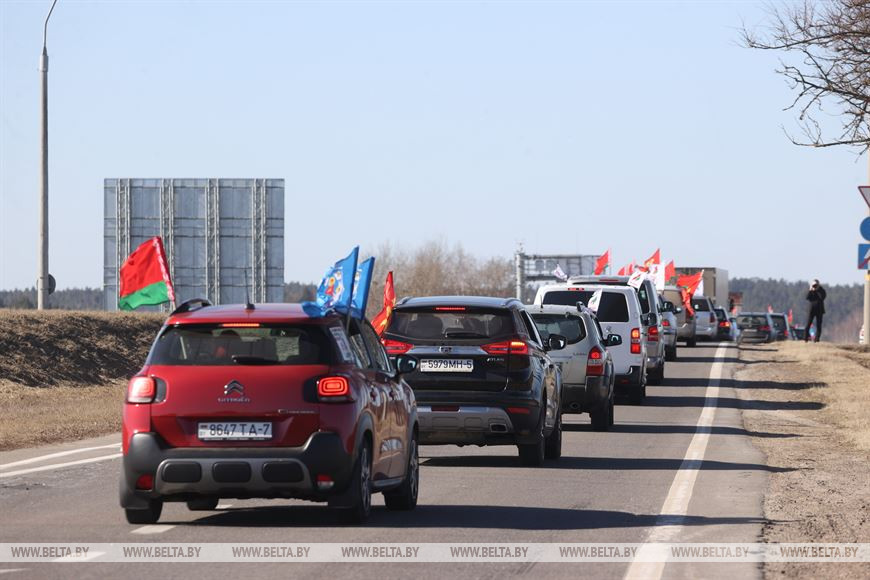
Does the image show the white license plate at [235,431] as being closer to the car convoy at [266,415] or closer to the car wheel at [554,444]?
the car convoy at [266,415]

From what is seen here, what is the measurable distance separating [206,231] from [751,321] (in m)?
25.5

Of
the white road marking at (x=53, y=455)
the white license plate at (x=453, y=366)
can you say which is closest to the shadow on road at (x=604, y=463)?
the white license plate at (x=453, y=366)

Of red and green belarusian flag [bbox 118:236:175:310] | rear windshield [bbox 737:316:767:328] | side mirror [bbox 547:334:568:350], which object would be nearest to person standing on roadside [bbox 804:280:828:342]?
rear windshield [bbox 737:316:767:328]

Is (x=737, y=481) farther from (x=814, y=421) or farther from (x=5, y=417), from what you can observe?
(x=5, y=417)

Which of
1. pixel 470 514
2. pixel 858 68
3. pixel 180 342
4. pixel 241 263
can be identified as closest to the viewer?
pixel 180 342

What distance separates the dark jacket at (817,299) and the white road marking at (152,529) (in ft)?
130

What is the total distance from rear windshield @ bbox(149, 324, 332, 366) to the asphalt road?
1208mm

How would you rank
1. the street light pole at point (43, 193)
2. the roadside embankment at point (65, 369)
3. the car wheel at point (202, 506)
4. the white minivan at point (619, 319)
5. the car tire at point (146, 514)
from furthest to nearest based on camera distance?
the street light pole at point (43, 193)
the white minivan at point (619, 319)
the roadside embankment at point (65, 369)
the car wheel at point (202, 506)
the car tire at point (146, 514)

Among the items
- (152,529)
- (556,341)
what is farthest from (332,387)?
(556,341)

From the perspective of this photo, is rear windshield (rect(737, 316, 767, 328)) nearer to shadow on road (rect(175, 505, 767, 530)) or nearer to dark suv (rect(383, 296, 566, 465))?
dark suv (rect(383, 296, 566, 465))

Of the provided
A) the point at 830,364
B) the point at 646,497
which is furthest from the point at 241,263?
the point at 646,497

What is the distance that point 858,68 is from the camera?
79.6ft

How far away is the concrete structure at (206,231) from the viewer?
48.2m

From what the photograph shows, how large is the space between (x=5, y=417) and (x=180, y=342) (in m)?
12.2
